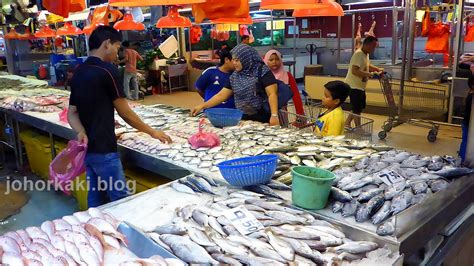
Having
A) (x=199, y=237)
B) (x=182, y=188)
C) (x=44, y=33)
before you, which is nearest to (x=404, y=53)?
(x=182, y=188)

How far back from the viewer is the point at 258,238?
1.74 m

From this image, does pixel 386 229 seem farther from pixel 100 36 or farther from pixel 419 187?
pixel 100 36

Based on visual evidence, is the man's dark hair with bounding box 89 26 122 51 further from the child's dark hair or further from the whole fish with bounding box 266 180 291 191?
the child's dark hair

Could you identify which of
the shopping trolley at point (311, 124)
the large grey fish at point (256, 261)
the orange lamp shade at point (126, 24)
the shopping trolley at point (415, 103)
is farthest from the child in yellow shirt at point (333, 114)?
the orange lamp shade at point (126, 24)

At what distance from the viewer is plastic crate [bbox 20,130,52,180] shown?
520 centimetres

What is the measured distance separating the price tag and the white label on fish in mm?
786

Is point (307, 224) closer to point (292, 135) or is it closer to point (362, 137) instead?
point (292, 135)

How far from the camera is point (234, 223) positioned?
184cm

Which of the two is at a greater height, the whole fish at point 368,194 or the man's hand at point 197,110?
the man's hand at point 197,110

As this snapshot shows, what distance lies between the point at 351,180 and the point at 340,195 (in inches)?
8.2

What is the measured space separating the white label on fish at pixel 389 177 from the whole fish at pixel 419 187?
A: 7 cm

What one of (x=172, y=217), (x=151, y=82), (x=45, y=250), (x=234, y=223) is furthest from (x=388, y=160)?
(x=151, y=82)

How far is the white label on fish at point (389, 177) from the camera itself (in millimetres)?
2139

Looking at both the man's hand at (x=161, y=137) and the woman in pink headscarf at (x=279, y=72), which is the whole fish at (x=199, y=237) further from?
the woman in pink headscarf at (x=279, y=72)
